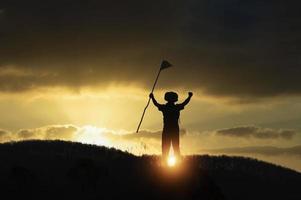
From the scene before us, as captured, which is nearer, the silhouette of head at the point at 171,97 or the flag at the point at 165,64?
the silhouette of head at the point at 171,97

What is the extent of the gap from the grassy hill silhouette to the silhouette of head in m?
2.52

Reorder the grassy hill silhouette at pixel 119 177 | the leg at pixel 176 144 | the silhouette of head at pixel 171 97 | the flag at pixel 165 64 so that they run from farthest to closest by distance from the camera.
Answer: the flag at pixel 165 64, the silhouette of head at pixel 171 97, the leg at pixel 176 144, the grassy hill silhouette at pixel 119 177

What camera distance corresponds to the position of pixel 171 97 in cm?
2608

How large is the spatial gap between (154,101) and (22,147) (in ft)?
33.3

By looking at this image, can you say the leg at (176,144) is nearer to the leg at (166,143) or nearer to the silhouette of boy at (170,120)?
the silhouette of boy at (170,120)

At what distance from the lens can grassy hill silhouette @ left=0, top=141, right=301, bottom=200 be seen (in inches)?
1000

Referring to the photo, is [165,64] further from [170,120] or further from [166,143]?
[166,143]

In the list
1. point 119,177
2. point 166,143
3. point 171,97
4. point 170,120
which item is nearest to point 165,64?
point 171,97

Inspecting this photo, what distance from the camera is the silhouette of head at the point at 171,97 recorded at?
2608cm

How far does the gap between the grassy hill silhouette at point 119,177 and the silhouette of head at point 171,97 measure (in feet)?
8.25

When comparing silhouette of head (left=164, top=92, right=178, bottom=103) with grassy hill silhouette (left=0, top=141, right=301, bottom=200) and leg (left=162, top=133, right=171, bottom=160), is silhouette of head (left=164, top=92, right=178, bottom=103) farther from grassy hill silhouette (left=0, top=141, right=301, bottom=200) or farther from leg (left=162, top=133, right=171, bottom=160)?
grassy hill silhouette (left=0, top=141, right=301, bottom=200)

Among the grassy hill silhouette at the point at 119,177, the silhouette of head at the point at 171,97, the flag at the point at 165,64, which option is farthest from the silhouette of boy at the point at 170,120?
the flag at the point at 165,64

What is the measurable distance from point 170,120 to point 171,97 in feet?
2.98

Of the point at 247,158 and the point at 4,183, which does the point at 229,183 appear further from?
the point at 4,183
